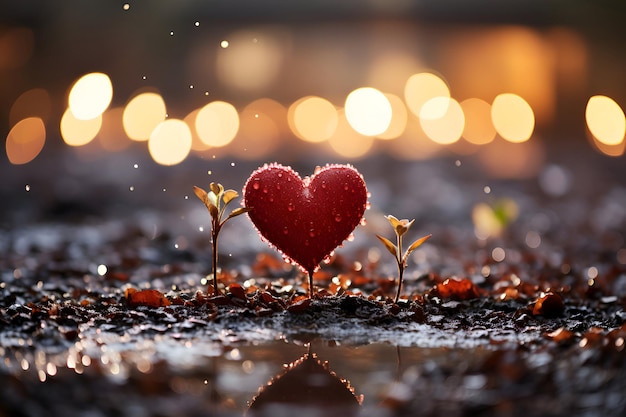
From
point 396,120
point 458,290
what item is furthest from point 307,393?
point 396,120

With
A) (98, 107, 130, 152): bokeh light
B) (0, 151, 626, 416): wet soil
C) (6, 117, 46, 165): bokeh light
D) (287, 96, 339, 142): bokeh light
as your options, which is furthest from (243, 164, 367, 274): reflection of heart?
(287, 96, 339, 142): bokeh light

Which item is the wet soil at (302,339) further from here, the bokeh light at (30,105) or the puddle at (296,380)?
the bokeh light at (30,105)

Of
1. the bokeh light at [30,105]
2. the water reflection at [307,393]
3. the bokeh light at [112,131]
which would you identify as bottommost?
the water reflection at [307,393]

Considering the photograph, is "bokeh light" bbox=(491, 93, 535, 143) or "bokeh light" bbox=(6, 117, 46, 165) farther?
"bokeh light" bbox=(491, 93, 535, 143)

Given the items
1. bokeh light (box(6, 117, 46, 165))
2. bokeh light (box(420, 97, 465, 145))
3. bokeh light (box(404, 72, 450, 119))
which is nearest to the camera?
bokeh light (box(6, 117, 46, 165))

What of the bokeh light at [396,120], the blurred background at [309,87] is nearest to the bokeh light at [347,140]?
the blurred background at [309,87]

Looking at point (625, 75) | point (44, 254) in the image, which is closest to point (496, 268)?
point (44, 254)

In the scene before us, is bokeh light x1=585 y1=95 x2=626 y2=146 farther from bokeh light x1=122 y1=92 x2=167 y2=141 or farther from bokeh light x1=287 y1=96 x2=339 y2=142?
bokeh light x1=122 y1=92 x2=167 y2=141

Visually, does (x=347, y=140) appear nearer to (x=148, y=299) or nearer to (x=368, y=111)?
(x=368, y=111)
